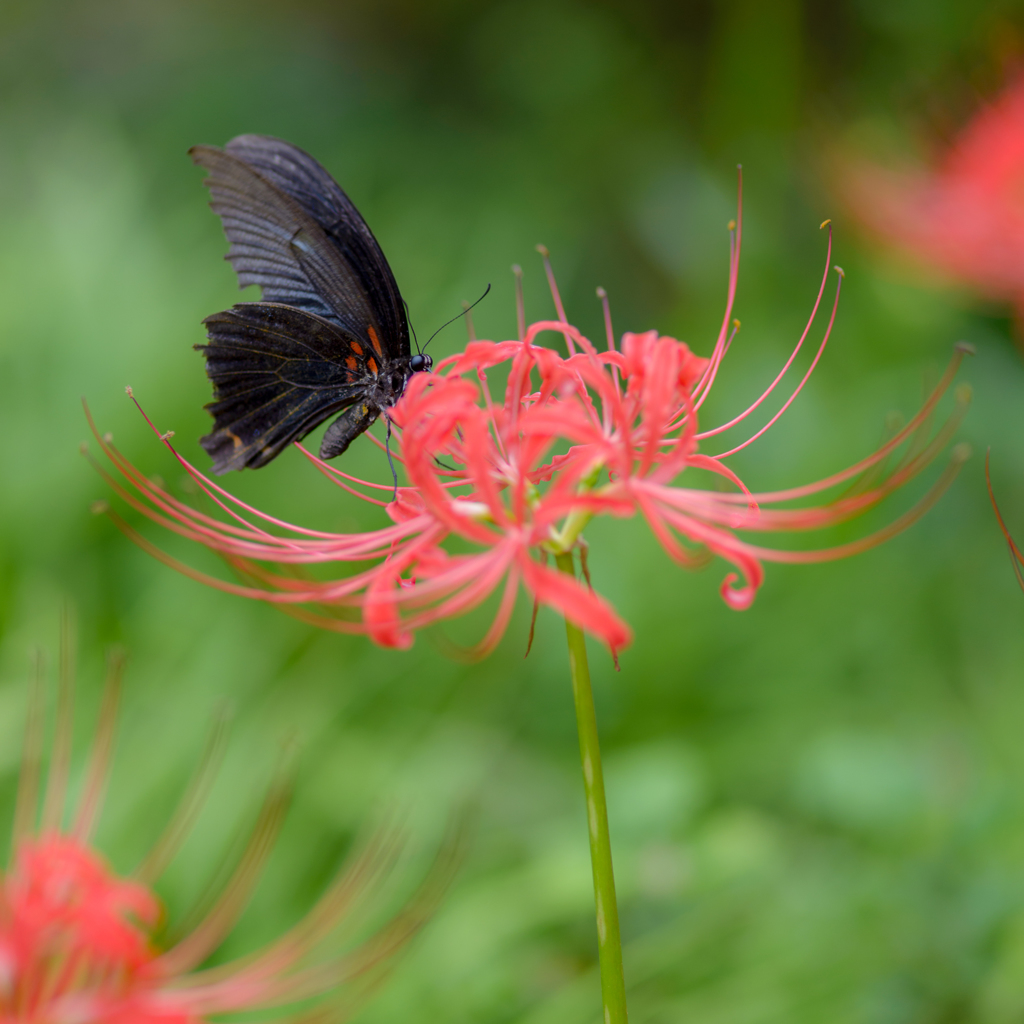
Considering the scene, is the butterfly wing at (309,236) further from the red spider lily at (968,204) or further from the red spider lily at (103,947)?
the red spider lily at (968,204)

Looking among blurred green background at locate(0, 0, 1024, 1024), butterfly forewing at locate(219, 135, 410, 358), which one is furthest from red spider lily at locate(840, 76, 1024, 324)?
butterfly forewing at locate(219, 135, 410, 358)

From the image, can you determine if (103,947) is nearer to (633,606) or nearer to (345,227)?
(345,227)

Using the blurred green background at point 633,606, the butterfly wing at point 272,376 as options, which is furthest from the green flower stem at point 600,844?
the blurred green background at point 633,606

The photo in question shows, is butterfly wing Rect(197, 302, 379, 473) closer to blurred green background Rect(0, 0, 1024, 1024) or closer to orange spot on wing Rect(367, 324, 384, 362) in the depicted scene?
orange spot on wing Rect(367, 324, 384, 362)

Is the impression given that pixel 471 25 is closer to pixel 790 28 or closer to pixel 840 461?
pixel 790 28

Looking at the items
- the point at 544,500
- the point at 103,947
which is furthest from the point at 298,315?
the point at 103,947

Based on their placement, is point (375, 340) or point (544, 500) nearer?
point (544, 500)

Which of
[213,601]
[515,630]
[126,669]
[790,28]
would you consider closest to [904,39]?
[790,28]
